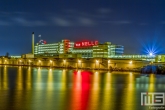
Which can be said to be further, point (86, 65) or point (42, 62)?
point (42, 62)

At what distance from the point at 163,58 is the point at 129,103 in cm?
6550

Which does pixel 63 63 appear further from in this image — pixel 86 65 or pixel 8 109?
pixel 8 109

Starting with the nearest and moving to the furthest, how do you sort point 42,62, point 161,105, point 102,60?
point 161,105 → point 102,60 → point 42,62

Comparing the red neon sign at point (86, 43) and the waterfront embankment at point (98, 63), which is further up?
the red neon sign at point (86, 43)

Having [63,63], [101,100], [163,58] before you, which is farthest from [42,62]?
[101,100]

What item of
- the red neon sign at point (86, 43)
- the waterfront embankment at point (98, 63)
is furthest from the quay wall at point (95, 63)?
the red neon sign at point (86, 43)

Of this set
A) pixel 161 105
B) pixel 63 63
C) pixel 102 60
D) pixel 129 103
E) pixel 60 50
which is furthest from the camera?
pixel 60 50

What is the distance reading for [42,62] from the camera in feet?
273

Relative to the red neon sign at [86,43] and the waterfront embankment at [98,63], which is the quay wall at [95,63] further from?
the red neon sign at [86,43]

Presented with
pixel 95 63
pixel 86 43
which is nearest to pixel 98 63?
pixel 95 63

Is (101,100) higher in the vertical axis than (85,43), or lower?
lower

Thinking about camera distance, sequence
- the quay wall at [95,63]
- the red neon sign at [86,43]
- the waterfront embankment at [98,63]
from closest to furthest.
→ 1. the waterfront embankment at [98,63]
2. the quay wall at [95,63]
3. the red neon sign at [86,43]

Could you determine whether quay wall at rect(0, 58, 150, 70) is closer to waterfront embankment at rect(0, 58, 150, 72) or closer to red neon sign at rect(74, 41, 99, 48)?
waterfront embankment at rect(0, 58, 150, 72)

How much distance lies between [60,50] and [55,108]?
128 metres
